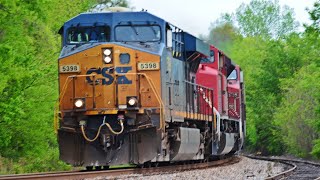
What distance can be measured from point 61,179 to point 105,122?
268 centimetres

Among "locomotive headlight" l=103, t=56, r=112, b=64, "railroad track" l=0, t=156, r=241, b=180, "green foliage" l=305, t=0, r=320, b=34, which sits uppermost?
"green foliage" l=305, t=0, r=320, b=34

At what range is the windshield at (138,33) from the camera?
18.4m

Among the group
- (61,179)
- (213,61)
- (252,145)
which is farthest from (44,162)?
(252,145)

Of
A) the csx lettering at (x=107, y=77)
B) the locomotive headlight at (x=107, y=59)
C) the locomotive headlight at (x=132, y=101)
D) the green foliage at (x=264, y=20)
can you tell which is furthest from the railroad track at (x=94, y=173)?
the green foliage at (x=264, y=20)

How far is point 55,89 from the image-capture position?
28.6m

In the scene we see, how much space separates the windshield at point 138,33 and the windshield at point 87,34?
318 millimetres

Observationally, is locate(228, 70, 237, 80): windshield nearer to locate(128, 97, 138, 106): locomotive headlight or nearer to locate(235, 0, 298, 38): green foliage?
locate(128, 97, 138, 106): locomotive headlight

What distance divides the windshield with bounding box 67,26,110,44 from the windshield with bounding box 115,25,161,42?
1.04ft

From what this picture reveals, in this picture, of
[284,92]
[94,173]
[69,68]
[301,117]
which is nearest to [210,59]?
[69,68]

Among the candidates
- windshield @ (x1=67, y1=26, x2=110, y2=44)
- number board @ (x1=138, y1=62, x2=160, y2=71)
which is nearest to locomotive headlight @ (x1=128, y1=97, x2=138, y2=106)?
number board @ (x1=138, y1=62, x2=160, y2=71)

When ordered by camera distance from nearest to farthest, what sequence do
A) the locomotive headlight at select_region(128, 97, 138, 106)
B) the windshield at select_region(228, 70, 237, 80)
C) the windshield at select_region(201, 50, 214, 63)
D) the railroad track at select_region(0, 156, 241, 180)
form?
the railroad track at select_region(0, 156, 241, 180)
the locomotive headlight at select_region(128, 97, 138, 106)
the windshield at select_region(201, 50, 214, 63)
the windshield at select_region(228, 70, 237, 80)

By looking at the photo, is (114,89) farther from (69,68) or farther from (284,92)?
(284,92)

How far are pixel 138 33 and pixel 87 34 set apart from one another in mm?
1269

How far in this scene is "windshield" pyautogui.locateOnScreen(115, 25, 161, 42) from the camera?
18375 mm
